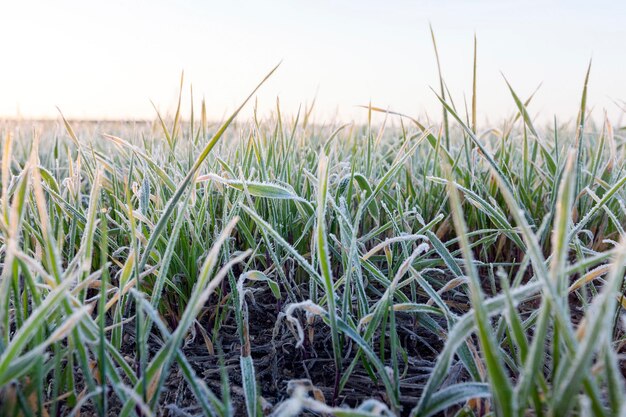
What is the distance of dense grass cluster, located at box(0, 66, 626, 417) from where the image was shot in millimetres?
366

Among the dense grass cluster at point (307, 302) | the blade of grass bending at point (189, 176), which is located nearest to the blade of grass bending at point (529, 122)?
the dense grass cluster at point (307, 302)

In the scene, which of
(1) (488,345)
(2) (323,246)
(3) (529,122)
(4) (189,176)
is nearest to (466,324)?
(1) (488,345)

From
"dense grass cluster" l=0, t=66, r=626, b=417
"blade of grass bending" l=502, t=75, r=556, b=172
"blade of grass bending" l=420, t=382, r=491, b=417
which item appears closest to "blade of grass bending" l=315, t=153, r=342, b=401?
"dense grass cluster" l=0, t=66, r=626, b=417

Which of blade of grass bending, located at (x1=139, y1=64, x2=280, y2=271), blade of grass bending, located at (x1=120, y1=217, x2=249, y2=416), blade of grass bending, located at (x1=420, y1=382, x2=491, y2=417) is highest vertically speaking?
blade of grass bending, located at (x1=139, y1=64, x2=280, y2=271)

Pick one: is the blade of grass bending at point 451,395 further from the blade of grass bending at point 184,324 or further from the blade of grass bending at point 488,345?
the blade of grass bending at point 184,324

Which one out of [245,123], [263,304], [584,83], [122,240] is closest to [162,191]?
[122,240]

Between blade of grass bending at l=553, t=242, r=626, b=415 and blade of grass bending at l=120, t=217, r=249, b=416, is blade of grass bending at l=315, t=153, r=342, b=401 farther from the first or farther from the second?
blade of grass bending at l=553, t=242, r=626, b=415

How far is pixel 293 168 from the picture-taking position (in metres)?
1.02

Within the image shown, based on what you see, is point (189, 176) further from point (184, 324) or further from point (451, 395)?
point (451, 395)

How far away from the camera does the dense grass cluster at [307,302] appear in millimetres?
366

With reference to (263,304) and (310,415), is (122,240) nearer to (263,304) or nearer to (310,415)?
(263,304)

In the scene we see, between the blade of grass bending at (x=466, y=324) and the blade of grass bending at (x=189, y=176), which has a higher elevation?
the blade of grass bending at (x=189, y=176)

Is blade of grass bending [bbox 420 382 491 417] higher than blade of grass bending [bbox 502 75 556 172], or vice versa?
blade of grass bending [bbox 502 75 556 172]

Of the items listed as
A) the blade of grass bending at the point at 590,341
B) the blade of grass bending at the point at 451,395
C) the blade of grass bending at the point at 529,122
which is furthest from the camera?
the blade of grass bending at the point at 529,122
